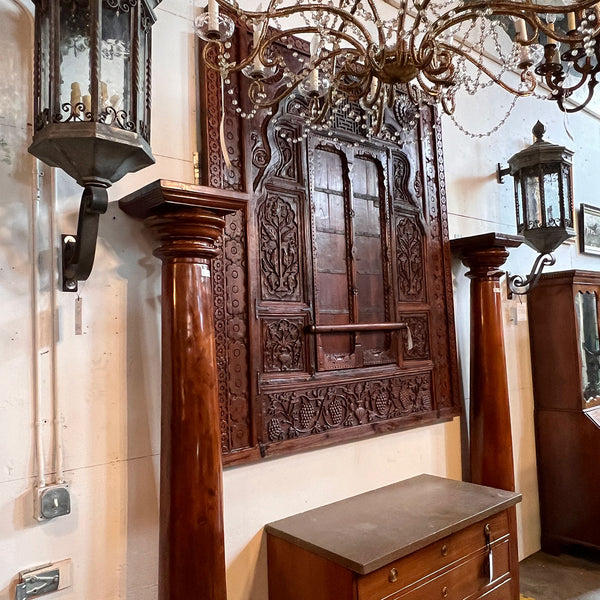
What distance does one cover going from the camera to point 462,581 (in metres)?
1.79

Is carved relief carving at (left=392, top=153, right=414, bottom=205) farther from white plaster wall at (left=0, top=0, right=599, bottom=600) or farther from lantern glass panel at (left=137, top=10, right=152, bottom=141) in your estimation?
lantern glass panel at (left=137, top=10, right=152, bottom=141)

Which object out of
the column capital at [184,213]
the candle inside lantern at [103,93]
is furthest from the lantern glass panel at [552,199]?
the candle inside lantern at [103,93]

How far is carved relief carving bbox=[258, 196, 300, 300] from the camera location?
1839mm

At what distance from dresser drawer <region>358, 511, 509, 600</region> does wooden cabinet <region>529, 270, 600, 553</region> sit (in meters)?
1.02

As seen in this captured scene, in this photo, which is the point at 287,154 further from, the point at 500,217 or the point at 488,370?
the point at 500,217

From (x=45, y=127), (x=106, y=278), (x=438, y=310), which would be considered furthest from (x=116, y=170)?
(x=438, y=310)

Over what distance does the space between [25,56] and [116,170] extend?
1.64 feet

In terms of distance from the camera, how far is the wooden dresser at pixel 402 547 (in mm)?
1505

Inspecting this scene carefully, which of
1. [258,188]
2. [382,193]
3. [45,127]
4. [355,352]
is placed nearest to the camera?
[45,127]

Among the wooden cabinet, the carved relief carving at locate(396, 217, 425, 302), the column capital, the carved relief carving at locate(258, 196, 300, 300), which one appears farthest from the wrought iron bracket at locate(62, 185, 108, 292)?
the wooden cabinet

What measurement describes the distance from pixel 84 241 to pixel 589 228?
3.47 m

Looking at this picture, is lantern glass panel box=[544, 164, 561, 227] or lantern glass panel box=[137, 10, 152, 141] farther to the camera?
lantern glass panel box=[544, 164, 561, 227]

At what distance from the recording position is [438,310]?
7.93 feet

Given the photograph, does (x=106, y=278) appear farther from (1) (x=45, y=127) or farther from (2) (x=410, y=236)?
(2) (x=410, y=236)
